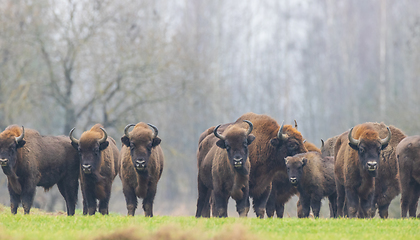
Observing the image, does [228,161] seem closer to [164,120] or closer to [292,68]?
[164,120]

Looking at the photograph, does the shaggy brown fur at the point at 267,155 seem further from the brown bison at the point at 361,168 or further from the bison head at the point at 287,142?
the brown bison at the point at 361,168

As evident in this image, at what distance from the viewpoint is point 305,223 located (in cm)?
1084

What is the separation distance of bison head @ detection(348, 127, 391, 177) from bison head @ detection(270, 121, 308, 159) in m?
1.76

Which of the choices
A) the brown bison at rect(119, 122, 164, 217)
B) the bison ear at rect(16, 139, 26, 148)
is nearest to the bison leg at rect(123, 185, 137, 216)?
the brown bison at rect(119, 122, 164, 217)

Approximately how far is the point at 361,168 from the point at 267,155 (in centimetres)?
263

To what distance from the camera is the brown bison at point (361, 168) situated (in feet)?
43.9

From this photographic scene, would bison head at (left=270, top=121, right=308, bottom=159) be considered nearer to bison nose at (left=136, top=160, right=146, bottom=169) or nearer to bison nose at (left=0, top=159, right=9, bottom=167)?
bison nose at (left=136, top=160, right=146, bottom=169)

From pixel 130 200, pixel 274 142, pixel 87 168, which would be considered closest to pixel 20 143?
pixel 87 168

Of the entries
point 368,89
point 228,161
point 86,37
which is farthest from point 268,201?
point 368,89

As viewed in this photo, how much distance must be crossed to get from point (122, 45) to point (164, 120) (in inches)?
407

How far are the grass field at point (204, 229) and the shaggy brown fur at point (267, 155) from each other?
10.1 feet

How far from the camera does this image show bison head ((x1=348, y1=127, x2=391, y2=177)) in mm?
13180

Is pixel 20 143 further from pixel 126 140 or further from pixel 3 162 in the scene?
pixel 126 140

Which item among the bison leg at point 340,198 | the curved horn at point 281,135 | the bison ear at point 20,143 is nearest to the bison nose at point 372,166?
the bison leg at point 340,198
